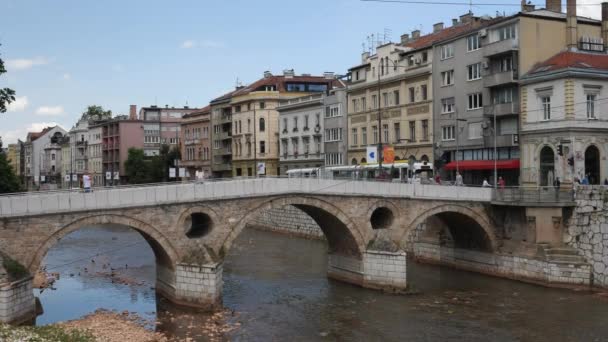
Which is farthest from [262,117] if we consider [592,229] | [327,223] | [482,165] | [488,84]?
[592,229]

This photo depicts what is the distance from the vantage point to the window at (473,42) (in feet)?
156

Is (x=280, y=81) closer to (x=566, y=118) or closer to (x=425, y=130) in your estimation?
(x=425, y=130)

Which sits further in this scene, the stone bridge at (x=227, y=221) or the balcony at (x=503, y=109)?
the balcony at (x=503, y=109)

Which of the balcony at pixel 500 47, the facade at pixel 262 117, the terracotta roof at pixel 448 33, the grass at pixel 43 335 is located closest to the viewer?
the grass at pixel 43 335

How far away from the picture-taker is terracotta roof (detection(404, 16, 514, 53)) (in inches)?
1967

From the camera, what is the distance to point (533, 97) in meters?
42.6

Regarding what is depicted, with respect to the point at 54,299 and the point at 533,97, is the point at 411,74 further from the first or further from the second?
the point at 54,299

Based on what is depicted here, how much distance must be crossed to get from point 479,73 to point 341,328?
26.0 m

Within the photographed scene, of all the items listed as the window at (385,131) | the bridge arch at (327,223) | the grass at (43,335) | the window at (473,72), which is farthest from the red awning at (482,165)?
the grass at (43,335)

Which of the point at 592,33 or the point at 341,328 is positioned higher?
the point at 592,33

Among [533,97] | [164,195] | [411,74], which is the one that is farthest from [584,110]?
[164,195]

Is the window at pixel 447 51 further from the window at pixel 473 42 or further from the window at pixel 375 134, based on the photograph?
the window at pixel 375 134

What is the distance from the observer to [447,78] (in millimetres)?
50656

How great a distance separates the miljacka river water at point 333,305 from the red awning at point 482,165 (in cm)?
871
